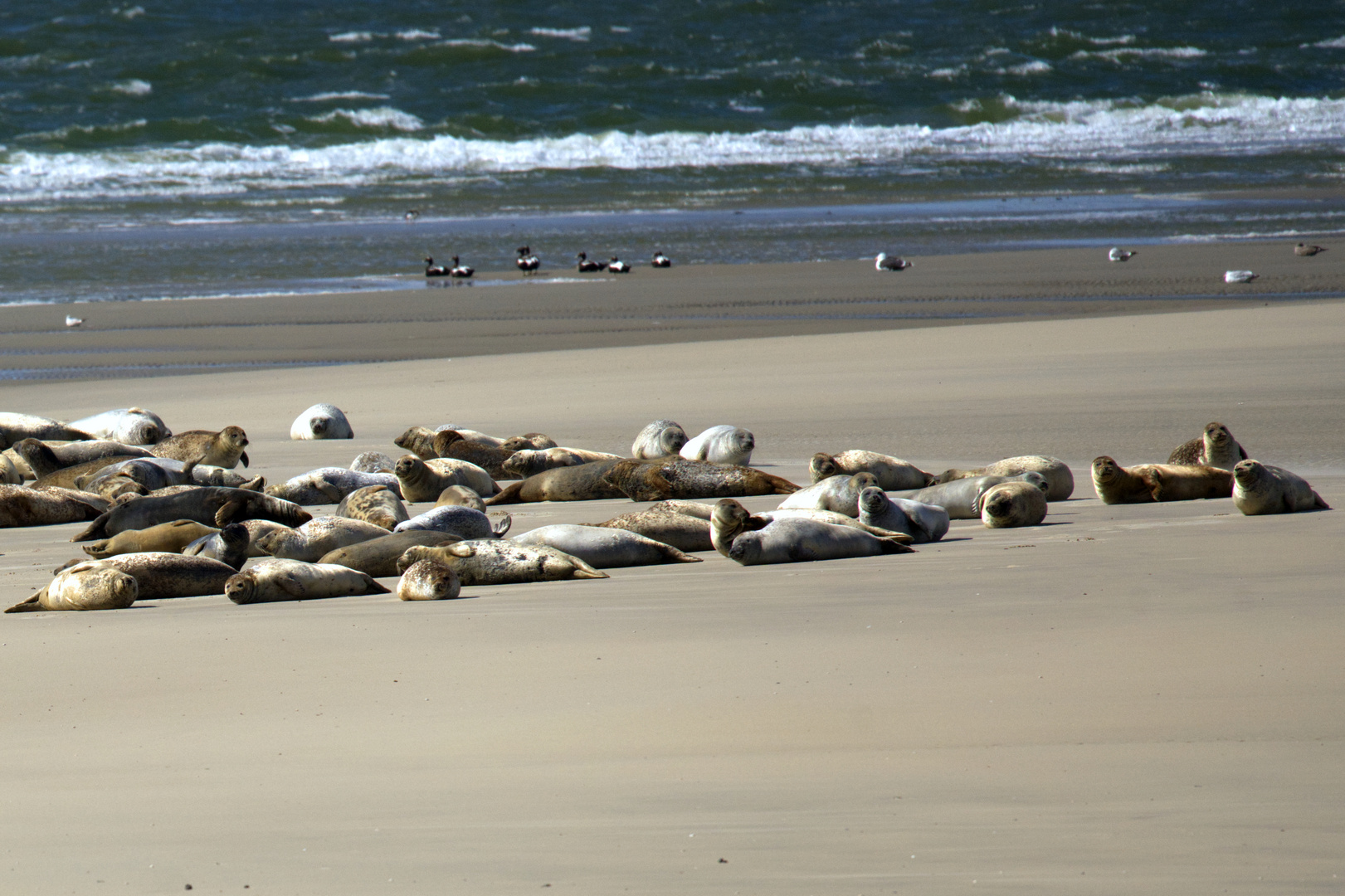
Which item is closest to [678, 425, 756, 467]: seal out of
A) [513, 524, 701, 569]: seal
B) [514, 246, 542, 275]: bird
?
[513, 524, 701, 569]: seal

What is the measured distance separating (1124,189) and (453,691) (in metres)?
25.0

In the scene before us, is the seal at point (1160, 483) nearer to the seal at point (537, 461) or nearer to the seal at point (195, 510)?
the seal at point (537, 461)

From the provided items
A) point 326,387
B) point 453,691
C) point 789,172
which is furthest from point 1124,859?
point 789,172

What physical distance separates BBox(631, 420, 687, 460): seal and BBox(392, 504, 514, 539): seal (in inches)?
74.4

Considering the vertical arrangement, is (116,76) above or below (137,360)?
above

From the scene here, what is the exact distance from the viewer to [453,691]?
314 centimetres

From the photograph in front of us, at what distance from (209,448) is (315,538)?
235 centimetres

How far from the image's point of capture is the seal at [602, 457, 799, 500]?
601 centimetres

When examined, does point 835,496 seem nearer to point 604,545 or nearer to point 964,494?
point 964,494

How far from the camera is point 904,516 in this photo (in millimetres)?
4883

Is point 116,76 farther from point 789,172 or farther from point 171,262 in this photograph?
point 171,262

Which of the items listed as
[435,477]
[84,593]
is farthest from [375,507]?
[84,593]

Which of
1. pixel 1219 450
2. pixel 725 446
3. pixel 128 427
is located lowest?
pixel 128 427

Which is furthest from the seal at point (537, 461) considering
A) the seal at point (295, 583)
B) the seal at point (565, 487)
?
the seal at point (295, 583)
